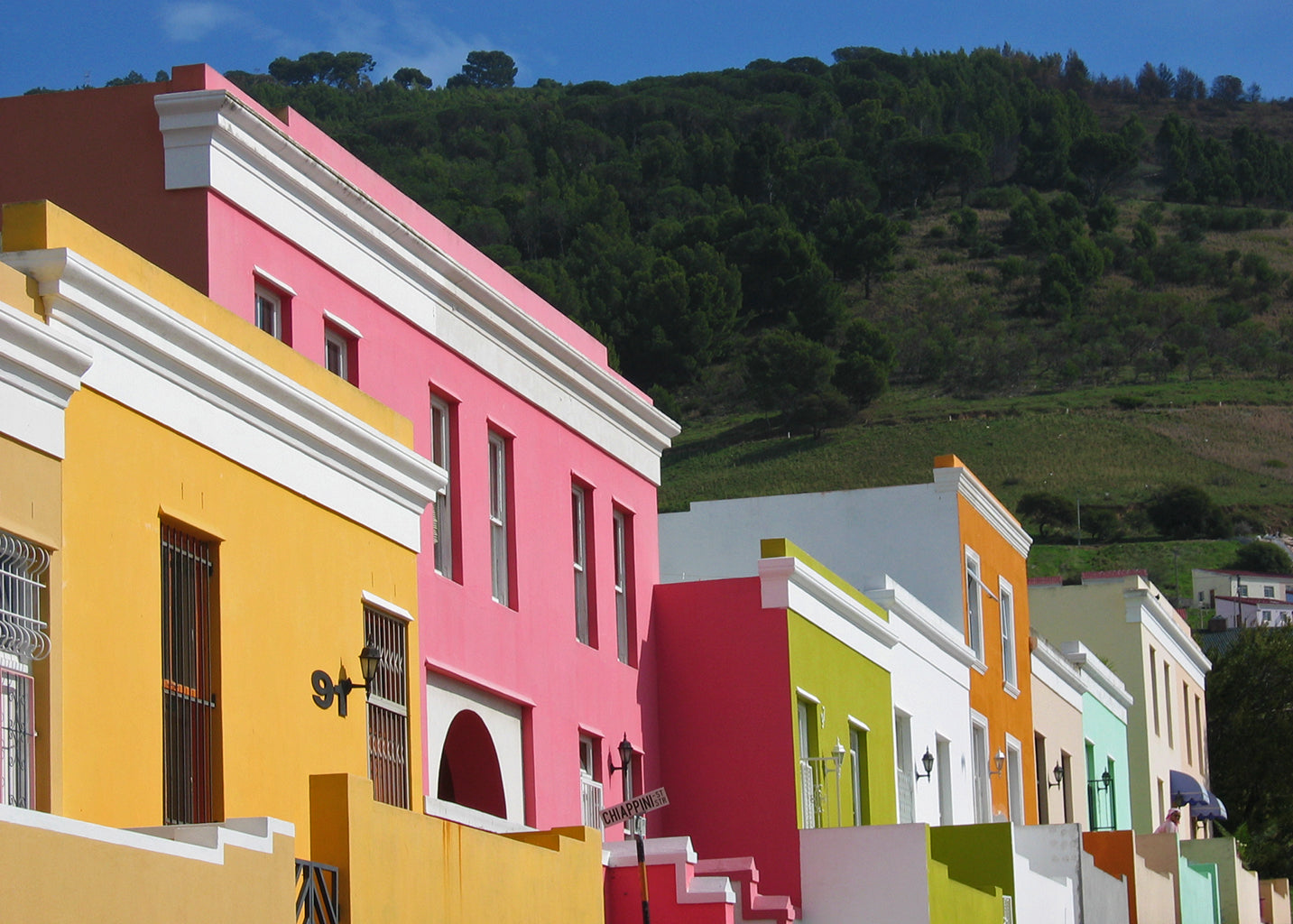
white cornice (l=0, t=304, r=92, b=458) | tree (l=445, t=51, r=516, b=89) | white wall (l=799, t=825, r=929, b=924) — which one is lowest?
white wall (l=799, t=825, r=929, b=924)

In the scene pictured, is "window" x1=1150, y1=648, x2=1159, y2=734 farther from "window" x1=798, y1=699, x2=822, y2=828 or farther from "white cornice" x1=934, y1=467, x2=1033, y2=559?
"window" x1=798, y1=699, x2=822, y2=828

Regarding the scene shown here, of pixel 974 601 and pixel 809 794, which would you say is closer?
pixel 809 794

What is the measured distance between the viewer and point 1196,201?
18425 cm

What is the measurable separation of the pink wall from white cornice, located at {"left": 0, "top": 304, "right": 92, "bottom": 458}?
11477 mm

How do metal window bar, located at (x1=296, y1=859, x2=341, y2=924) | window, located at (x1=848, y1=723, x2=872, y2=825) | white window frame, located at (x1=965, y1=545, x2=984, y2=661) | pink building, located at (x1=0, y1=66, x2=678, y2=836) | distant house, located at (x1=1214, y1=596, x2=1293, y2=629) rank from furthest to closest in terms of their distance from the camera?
distant house, located at (x1=1214, y1=596, x2=1293, y2=629)
white window frame, located at (x1=965, y1=545, x2=984, y2=661)
window, located at (x1=848, y1=723, x2=872, y2=825)
pink building, located at (x1=0, y1=66, x2=678, y2=836)
metal window bar, located at (x1=296, y1=859, x2=341, y2=924)

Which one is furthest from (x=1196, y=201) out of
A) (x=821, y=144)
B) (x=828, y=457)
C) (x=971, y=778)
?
(x=971, y=778)

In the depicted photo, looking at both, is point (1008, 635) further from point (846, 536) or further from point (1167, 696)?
point (1167, 696)

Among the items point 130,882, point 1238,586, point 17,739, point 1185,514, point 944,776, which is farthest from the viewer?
point 1185,514

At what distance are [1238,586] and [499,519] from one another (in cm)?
9214

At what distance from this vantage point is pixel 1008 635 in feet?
95.6

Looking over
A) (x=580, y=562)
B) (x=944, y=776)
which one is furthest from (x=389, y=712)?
(x=944, y=776)

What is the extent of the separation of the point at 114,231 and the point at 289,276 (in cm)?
135

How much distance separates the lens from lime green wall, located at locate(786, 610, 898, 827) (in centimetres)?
2033

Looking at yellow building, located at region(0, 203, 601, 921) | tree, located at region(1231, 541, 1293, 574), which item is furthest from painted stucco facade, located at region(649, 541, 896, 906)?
tree, located at region(1231, 541, 1293, 574)
